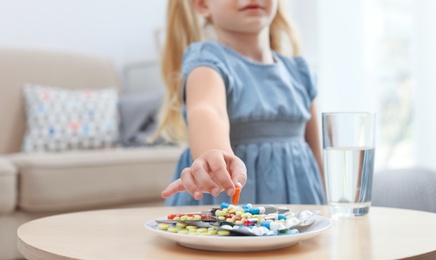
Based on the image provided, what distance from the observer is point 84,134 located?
2.82 m

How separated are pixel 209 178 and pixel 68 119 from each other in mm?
2165

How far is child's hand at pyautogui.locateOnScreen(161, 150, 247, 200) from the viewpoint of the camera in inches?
28.5

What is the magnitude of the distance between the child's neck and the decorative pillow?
150 centimetres

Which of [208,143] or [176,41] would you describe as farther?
[176,41]

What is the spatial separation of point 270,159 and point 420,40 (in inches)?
58.8

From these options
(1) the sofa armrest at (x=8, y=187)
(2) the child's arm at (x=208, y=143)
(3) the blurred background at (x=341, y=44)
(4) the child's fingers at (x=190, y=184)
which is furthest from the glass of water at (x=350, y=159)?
(3) the blurred background at (x=341, y=44)

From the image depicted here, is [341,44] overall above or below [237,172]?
above

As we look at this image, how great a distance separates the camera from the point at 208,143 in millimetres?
982

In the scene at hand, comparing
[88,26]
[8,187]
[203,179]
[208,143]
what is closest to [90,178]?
[8,187]

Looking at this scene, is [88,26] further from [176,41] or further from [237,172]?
[237,172]

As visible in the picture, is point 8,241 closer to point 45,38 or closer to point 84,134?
point 84,134

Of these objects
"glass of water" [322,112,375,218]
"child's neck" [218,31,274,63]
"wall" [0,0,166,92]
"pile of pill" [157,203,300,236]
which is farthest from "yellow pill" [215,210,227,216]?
"wall" [0,0,166,92]

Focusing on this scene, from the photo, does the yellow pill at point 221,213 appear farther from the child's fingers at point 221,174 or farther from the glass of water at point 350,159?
the glass of water at point 350,159

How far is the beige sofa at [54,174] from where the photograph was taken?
2.12m
